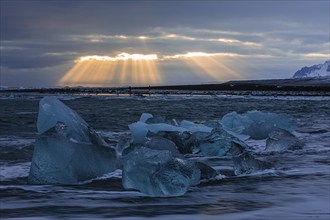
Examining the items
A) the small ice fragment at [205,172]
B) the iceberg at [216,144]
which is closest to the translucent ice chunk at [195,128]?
the iceberg at [216,144]

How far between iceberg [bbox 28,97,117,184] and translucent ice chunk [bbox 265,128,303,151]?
3.85 meters

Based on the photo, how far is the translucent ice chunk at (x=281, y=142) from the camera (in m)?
9.15

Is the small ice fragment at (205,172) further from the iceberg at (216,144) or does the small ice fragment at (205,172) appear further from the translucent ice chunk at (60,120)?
the iceberg at (216,144)

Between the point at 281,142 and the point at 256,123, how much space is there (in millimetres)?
2506

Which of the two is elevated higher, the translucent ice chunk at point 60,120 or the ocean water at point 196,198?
the translucent ice chunk at point 60,120

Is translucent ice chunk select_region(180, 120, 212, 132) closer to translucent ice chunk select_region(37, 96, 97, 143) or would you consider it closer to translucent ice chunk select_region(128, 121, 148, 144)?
translucent ice chunk select_region(128, 121, 148, 144)

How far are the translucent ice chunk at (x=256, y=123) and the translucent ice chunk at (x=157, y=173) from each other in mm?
5914

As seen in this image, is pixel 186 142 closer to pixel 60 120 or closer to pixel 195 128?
pixel 195 128

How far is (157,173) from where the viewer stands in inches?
215

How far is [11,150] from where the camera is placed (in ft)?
29.4

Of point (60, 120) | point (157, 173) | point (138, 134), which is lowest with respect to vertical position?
point (157, 173)

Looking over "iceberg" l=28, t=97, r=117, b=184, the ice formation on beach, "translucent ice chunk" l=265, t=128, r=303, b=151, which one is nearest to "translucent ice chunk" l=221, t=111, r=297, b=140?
"translucent ice chunk" l=265, t=128, r=303, b=151

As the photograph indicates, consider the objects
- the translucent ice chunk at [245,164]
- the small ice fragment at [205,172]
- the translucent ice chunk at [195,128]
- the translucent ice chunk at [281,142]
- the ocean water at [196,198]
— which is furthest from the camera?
the translucent ice chunk at [195,128]

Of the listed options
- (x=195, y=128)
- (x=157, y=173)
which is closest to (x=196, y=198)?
(x=157, y=173)
